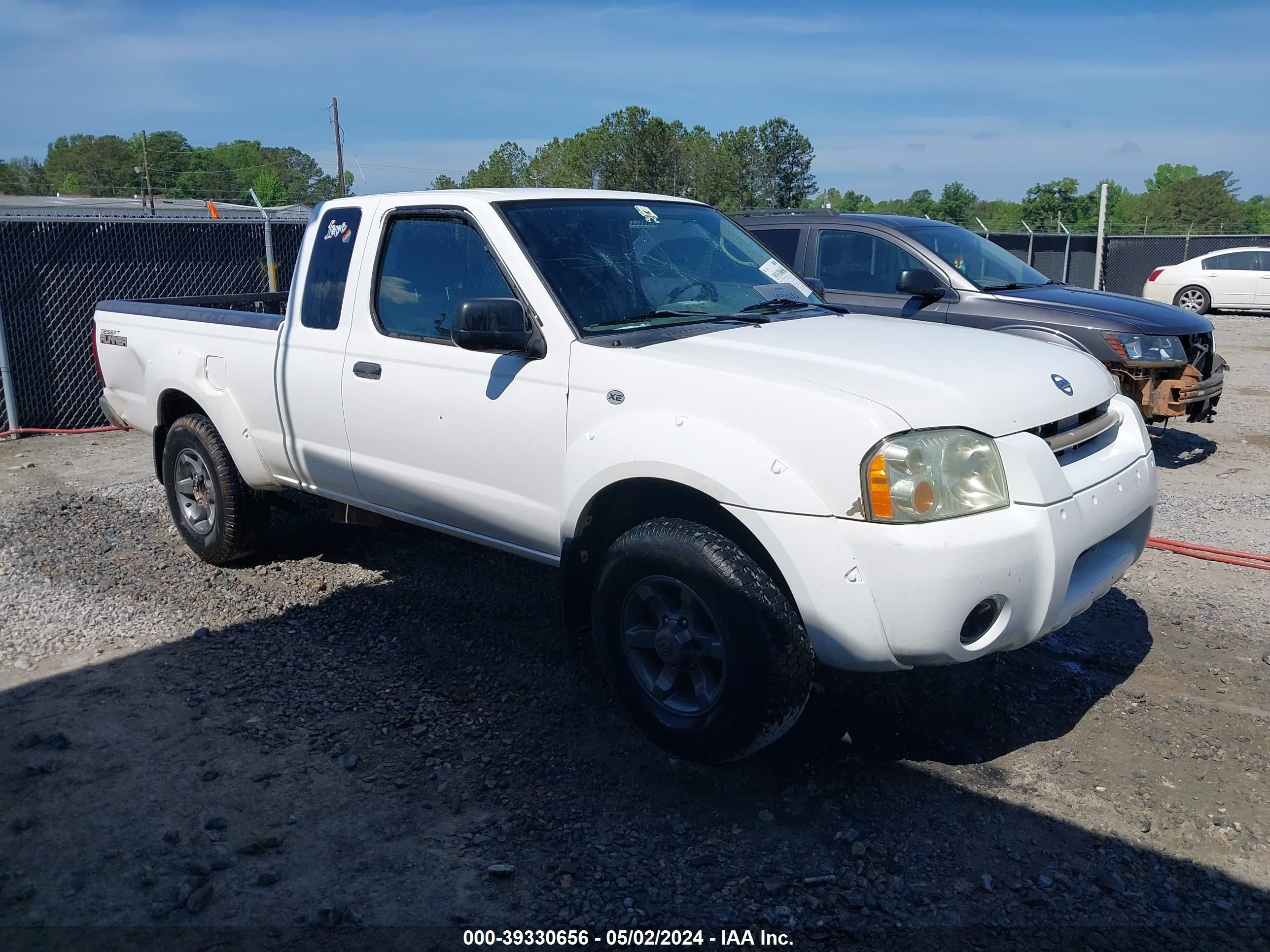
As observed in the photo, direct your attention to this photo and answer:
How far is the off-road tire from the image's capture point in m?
5.68

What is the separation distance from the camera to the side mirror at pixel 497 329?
3.84 m

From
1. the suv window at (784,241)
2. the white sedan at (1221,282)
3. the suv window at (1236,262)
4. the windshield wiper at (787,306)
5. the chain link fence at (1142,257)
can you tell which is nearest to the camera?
the windshield wiper at (787,306)

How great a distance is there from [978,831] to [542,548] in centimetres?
186

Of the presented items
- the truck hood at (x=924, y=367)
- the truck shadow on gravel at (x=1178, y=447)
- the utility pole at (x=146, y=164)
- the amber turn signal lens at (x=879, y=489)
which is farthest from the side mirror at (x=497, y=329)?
the utility pole at (x=146, y=164)

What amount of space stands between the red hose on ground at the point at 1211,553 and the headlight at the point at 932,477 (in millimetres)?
2905

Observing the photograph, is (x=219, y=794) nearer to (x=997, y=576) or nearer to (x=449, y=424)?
(x=449, y=424)

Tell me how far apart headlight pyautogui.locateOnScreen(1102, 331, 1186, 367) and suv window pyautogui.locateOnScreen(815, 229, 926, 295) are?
1558 millimetres

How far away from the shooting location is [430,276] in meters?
4.53

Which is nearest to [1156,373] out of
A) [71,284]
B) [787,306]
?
[787,306]

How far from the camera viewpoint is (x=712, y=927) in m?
2.85

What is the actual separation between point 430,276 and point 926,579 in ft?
8.42

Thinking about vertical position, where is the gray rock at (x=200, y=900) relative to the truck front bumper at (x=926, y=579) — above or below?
below

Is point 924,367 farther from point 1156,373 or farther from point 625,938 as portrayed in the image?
point 1156,373

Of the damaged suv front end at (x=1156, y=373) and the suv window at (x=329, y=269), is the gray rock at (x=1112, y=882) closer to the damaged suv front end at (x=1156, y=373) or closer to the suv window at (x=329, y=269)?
the suv window at (x=329, y=269)
